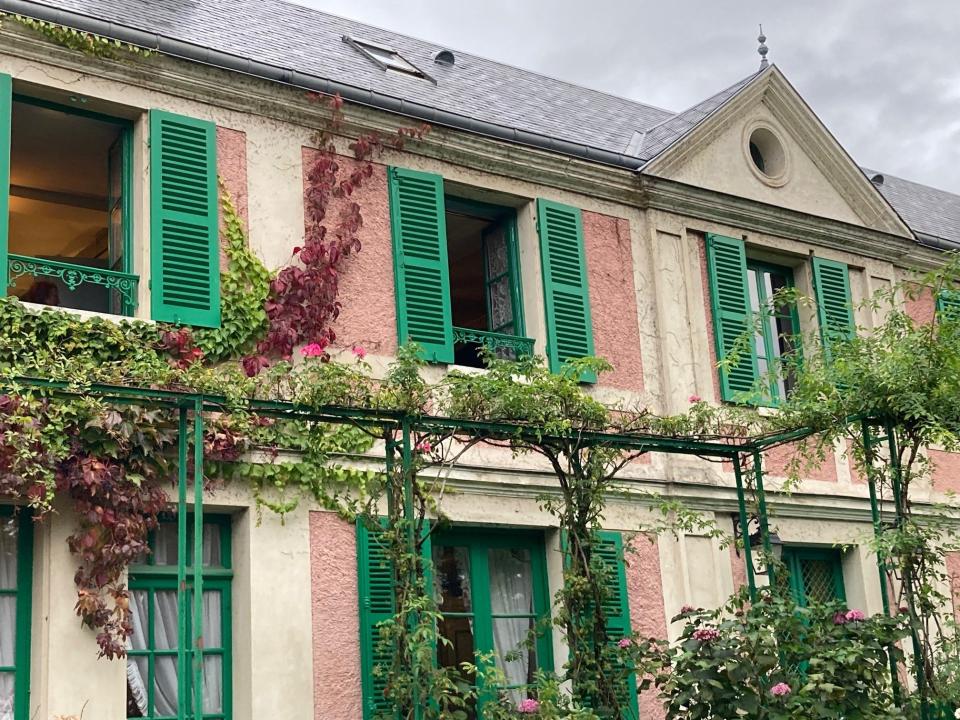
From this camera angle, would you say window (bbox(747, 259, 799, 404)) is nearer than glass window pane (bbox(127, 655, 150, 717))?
No

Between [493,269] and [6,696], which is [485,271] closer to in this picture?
[493,269]

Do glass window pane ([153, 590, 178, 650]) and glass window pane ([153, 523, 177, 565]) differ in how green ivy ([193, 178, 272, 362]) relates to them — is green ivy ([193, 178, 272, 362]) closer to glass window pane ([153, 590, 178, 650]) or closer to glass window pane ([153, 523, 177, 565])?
glass window pane ([153, 523, 177, 565])

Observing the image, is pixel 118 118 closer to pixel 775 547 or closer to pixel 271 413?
pixel 271 413

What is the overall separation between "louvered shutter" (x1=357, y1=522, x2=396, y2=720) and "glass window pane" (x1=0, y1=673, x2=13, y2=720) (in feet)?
7.15

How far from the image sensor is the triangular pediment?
38.2ft

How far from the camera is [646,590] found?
33.1ft

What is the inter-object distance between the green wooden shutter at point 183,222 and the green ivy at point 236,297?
77mm

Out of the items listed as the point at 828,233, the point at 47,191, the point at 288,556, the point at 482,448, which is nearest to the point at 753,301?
the point at 828,233

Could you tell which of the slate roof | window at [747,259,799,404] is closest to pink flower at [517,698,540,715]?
window at [747,259,799,404]

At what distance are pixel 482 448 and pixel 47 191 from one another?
437 cm

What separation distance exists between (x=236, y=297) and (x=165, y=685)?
2.54m

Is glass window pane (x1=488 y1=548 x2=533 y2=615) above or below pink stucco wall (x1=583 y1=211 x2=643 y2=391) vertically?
below

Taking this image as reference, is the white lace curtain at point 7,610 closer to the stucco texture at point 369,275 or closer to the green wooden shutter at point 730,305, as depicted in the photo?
the stucco texture at point 369,275

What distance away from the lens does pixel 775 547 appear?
9.85 meters
